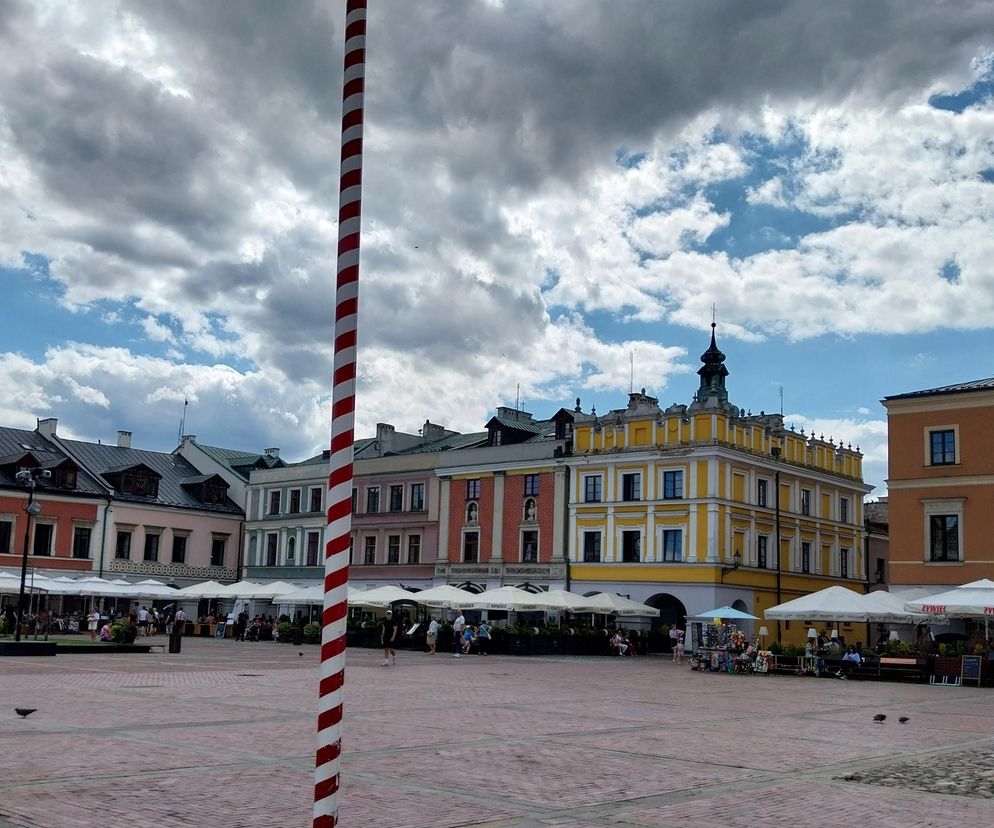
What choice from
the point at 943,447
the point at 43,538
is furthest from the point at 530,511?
the point at 43,538

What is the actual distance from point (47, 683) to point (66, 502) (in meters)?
42.2

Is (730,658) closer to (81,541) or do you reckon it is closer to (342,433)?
(342,433)

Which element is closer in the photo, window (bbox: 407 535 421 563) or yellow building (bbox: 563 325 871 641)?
yellow building (bbox: 563 325 871 641)

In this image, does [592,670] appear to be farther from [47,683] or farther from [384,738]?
[384,738]

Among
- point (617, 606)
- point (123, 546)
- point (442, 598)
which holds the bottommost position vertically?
point (617, 606)

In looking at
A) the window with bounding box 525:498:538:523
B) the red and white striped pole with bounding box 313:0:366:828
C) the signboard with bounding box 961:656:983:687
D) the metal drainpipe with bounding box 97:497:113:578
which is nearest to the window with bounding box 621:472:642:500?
the window with bounding box 525:498:538:523

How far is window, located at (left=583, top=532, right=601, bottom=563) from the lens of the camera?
175 ft

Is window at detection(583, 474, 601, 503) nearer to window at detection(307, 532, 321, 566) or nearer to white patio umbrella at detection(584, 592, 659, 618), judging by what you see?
white patio umbrella at detection(584, 592, 659, 618)

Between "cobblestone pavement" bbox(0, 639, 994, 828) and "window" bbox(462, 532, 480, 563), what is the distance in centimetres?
3257

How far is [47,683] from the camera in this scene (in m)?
21.8

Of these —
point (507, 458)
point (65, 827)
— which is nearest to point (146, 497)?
point (507, 458)

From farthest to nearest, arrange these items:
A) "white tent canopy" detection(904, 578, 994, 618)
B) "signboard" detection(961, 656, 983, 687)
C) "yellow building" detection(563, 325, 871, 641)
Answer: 1. "yellow building" detection(563, 325, 871, 641)
2. "signboard" detection(961, 656, 983, 687)
3. "white tent canopy" detection(904, 578, 994, 618)

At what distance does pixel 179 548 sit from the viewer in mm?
67500

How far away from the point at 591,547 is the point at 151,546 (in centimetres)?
2750
